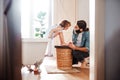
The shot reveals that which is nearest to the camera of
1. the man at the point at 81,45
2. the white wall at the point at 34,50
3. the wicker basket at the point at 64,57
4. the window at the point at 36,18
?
the white wall at the point at 34,50

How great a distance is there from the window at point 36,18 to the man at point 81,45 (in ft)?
5.55

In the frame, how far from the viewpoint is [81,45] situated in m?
4.49

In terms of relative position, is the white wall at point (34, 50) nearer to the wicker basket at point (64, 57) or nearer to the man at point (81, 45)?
the wicker basket at point (64, 57)

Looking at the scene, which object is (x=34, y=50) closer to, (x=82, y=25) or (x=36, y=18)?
(x=82, y=25)

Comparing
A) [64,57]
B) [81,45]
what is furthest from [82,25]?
[64,57]

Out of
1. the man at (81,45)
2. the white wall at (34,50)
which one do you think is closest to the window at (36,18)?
the man at (81,45)

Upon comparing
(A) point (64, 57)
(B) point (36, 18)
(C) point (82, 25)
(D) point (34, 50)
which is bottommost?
(A) point (64, 57)

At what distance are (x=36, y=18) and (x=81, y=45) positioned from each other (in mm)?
2076

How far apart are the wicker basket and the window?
70.1 inches

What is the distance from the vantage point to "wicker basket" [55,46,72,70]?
168 inches

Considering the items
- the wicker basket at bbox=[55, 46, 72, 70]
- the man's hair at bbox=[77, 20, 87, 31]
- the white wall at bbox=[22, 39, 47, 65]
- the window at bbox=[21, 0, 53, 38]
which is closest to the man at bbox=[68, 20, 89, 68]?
the man's hair at bbox=[77, 20, 87, 31]

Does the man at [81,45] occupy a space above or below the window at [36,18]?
below

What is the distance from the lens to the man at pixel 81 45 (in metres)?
4.41

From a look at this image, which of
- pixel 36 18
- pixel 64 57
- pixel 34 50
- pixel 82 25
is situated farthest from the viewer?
pixel 36 18
